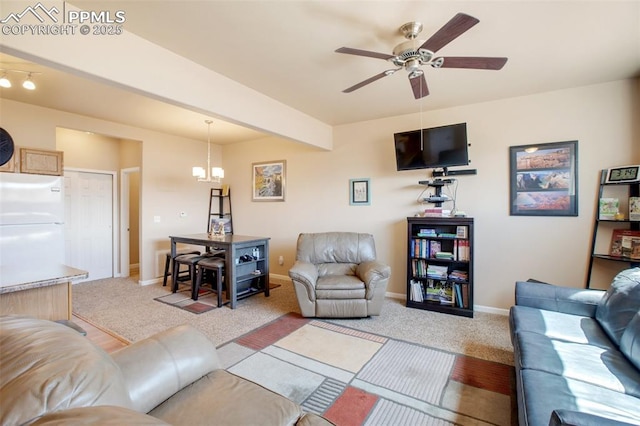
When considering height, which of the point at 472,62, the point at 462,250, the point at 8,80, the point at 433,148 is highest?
the point at 8,80

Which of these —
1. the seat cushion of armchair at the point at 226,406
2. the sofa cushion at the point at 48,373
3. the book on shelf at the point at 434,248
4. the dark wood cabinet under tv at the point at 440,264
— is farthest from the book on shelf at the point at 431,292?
the sofa cushion at the point at 48,373

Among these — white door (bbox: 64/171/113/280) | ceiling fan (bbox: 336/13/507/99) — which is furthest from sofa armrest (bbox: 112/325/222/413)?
white door (bbox: 64/171/113/280)

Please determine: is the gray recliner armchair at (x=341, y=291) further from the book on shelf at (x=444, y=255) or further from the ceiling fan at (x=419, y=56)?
the ceiling fan at (x=419, y=56)

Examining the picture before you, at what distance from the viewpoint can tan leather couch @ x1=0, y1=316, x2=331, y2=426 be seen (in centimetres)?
71

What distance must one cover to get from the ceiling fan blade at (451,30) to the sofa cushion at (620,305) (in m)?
2.01

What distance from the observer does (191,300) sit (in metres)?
4.16

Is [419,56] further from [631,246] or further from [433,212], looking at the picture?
[631,246]

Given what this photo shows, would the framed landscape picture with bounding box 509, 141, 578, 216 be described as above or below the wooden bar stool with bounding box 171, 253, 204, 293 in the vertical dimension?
above

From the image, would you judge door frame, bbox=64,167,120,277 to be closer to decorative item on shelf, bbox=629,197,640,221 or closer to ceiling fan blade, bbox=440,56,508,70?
ceiling fan blade, bbox=440,56,508,70

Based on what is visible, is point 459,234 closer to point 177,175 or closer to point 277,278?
point 277,278

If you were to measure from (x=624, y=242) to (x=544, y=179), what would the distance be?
0.95m

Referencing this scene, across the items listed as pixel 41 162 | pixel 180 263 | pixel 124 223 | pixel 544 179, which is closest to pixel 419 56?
pixel 544 179

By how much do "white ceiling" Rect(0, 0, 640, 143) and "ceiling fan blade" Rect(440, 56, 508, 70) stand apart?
28 cm

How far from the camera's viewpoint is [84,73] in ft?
6.66
